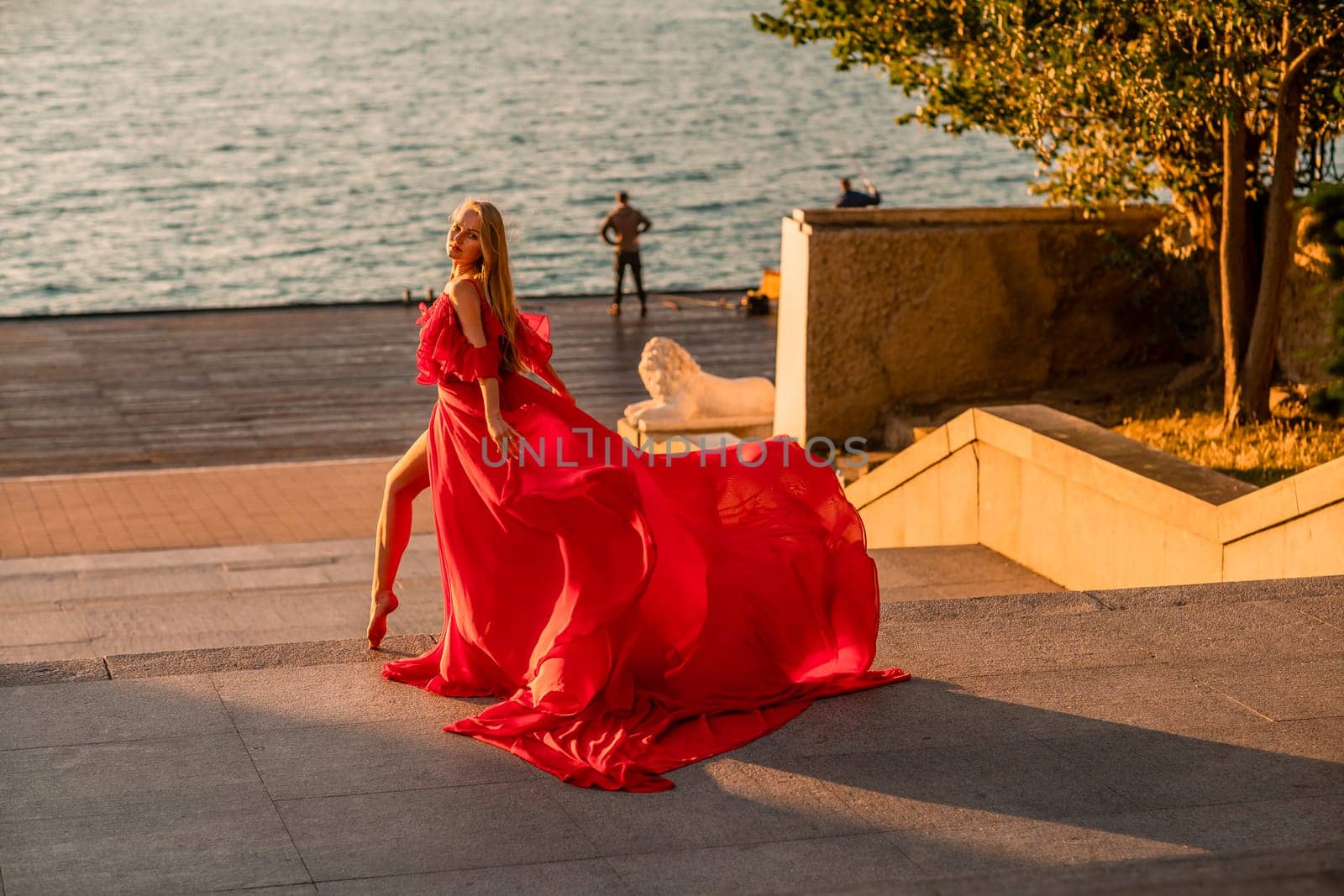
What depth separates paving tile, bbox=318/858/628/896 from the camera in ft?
14.8

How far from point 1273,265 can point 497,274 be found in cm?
692

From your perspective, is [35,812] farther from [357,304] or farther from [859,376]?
[357,304]

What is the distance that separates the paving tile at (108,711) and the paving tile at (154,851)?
637mm

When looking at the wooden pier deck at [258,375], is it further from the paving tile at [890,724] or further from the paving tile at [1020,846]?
the paving tile at [1020,846]

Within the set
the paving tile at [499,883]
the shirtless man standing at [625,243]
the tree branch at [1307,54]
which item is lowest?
the shirtless man standing at [625,243]

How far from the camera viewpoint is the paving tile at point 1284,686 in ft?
19.6

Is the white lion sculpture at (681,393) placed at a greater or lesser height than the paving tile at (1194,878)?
lesser

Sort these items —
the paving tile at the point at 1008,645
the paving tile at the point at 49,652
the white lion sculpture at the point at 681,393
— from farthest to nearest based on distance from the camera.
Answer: the white lion sculpture at the point at 681,393 → the paving tile at the point at 49,652 → the paving tile at the point at 1008,645

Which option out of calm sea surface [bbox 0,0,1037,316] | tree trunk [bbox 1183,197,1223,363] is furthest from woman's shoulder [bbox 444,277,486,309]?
calm sea surface [bbox 0,0,1037,316]

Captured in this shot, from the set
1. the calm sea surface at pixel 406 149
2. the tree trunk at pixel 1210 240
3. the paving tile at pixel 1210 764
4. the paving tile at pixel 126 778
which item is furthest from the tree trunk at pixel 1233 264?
the calm sea surface at pixel 406 149

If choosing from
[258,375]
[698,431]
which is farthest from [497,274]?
[258,375]

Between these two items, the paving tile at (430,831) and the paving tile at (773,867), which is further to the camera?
the paving tile at (430,831)

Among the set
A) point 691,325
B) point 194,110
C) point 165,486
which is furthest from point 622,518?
point 194,110

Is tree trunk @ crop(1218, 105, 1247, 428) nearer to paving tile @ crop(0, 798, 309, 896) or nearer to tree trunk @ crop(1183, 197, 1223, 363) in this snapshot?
tree trunk @ crop(1183, 197, 1223, 363)
